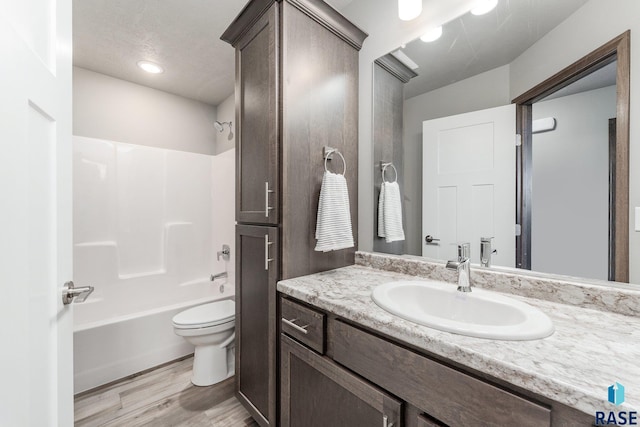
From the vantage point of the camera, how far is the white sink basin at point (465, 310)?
0.68m

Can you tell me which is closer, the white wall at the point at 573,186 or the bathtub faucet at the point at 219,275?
the white wall at the point at 573,186

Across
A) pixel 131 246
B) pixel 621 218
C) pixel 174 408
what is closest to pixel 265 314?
pixel 174 408

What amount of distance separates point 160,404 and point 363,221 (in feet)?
5.73

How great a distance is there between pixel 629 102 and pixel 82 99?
11.8 ft

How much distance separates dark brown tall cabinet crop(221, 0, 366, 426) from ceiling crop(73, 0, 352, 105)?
441 mm

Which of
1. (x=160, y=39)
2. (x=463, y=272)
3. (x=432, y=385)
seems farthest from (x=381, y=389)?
(x=160, y=39)

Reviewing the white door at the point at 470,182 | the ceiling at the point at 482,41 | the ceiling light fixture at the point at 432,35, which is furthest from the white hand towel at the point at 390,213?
the ceiling light fixture at the point at 432,35

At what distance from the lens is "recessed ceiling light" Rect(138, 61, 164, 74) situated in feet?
7.64

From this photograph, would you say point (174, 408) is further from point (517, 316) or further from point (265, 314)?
point (517, 316)

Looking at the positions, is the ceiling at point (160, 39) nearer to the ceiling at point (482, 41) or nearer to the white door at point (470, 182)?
the ceiling at point (482, 41)

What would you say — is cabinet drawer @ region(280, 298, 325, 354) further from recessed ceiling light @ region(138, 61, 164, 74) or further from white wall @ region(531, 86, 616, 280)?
recessed ceiling light @ region(138, 61, 164, 74)

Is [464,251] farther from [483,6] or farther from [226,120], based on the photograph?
[226,120]

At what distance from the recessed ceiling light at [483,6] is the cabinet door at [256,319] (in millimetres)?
1347

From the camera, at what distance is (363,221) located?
5.39 feet
